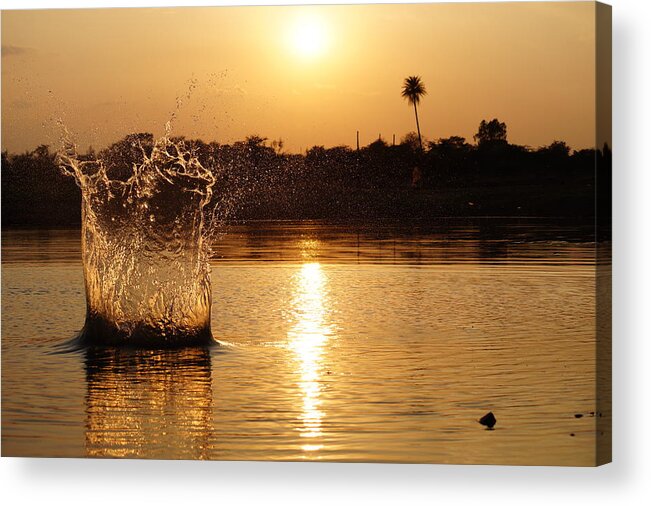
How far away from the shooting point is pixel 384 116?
11664mm

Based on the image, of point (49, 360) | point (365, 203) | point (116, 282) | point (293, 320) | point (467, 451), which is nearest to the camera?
point (467, 451)

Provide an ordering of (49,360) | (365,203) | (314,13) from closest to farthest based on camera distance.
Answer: (314,13) → (49,360) → (365,203)

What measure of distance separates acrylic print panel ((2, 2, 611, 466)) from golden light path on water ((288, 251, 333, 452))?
28mm

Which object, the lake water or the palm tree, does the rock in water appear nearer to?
the lake water

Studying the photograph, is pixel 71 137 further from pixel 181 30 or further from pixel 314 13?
pixel 314 13

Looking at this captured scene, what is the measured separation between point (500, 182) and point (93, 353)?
3892 millimetres

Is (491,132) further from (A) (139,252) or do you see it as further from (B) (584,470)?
(B) (584,470)

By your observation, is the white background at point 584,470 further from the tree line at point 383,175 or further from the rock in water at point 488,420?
the rock in water at point 488,420

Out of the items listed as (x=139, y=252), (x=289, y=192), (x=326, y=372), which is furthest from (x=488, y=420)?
(x=289, y=192)

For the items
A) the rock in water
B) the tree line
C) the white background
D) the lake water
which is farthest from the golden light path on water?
the rock in water

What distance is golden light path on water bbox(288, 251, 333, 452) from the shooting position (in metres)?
9.27

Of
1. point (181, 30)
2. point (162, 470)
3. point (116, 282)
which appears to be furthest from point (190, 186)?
point (162, 470)

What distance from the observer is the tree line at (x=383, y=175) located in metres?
10.2

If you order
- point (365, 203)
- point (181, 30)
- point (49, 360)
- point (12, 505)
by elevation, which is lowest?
point (12, 505)
